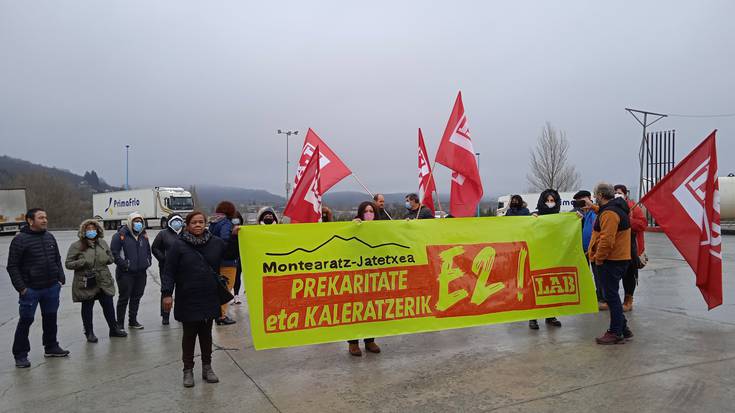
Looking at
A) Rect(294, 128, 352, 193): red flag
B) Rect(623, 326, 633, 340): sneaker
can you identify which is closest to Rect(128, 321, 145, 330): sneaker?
Rect(294, 128, 352, 193): red flag

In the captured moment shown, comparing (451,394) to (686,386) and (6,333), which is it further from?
(6,333)

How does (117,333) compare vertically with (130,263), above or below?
below

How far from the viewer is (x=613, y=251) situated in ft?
20.6

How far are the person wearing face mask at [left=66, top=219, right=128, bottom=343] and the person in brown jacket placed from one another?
20.5 ft

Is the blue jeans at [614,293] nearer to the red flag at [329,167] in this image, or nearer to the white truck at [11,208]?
the red flag at [329,167]

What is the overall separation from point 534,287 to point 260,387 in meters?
3.59

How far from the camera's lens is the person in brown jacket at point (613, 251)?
6211 mm

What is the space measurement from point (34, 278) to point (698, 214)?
797cm

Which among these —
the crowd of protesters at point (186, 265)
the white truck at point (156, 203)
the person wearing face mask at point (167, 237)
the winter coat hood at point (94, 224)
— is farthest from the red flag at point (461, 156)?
the white truck at point (156, 203)

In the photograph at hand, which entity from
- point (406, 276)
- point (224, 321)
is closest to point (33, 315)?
point (224, 321)

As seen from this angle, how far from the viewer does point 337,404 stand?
4621 mm

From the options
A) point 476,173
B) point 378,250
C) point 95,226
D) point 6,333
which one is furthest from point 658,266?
point 6,333

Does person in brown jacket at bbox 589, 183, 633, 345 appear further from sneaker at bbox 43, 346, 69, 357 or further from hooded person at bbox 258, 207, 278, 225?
sneaker at bbox 43, 346, 69, 357

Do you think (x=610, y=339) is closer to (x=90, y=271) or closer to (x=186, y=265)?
(x=186, y=265)
